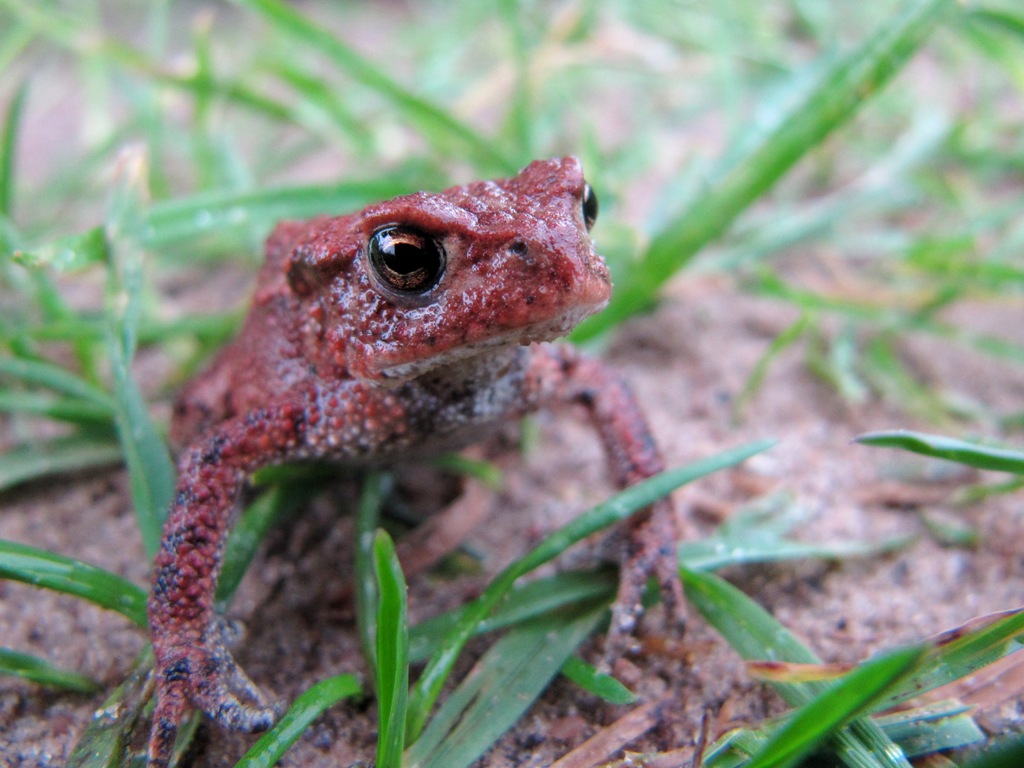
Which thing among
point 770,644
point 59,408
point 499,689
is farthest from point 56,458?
point 770,644

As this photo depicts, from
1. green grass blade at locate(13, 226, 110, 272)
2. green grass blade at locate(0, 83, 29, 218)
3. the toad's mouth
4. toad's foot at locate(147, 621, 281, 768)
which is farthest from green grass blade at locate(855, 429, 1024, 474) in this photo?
green grass blade at locate(0, 83, 29, 218)

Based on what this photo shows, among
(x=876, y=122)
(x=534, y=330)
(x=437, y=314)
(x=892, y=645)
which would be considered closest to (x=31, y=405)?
(x=437, y=314)

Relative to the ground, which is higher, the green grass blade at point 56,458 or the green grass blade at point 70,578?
the green grass blade at point 56,458

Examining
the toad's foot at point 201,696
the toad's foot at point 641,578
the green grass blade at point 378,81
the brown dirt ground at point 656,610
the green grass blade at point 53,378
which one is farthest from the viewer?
the green grass blade at point 378,81

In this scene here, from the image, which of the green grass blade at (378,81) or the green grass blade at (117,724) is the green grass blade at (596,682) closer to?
the green grass blade at (117,724)

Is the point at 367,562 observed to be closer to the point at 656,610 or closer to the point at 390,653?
the point at 390,653

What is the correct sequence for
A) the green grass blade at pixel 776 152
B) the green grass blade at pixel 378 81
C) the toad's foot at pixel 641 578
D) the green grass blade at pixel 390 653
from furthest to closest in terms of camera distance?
1. the green grass blade at pixel 378 81
2. the green grass blade at pixel 776 152
3. the toad's foot at pixel 641 578
4. the green grass blade at pixel 390 653

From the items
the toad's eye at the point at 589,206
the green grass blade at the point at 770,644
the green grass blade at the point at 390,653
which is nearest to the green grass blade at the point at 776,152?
the toad's eye at the point at 589,206
